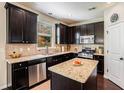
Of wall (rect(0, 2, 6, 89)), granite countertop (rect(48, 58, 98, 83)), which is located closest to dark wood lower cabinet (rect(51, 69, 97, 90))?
granite countertop (rect(48, 58, 98, 83))

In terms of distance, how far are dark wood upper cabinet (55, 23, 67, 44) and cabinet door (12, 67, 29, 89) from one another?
258cm

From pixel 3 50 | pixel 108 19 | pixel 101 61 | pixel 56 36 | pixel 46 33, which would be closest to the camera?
pixel 3 50

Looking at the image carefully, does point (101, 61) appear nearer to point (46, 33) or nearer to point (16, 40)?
point (46, 33)

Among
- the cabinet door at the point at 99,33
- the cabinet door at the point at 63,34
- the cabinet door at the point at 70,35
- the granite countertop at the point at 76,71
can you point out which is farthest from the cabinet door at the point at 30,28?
the cabinet door at the point at 99,33

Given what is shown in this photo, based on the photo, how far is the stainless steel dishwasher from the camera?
2.88 m

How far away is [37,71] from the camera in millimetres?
3078

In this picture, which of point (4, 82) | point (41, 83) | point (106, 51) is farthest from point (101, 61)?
point (4, 82)

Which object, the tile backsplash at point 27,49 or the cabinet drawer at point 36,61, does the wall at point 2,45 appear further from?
the cabinet drawer at point 36,61

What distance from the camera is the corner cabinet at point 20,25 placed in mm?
2708

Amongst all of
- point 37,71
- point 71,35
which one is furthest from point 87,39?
point 37,71

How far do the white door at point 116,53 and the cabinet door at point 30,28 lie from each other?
273 centimetres

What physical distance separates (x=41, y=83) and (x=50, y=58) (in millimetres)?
925

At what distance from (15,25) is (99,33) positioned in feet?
11.8

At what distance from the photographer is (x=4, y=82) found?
2814 mm
